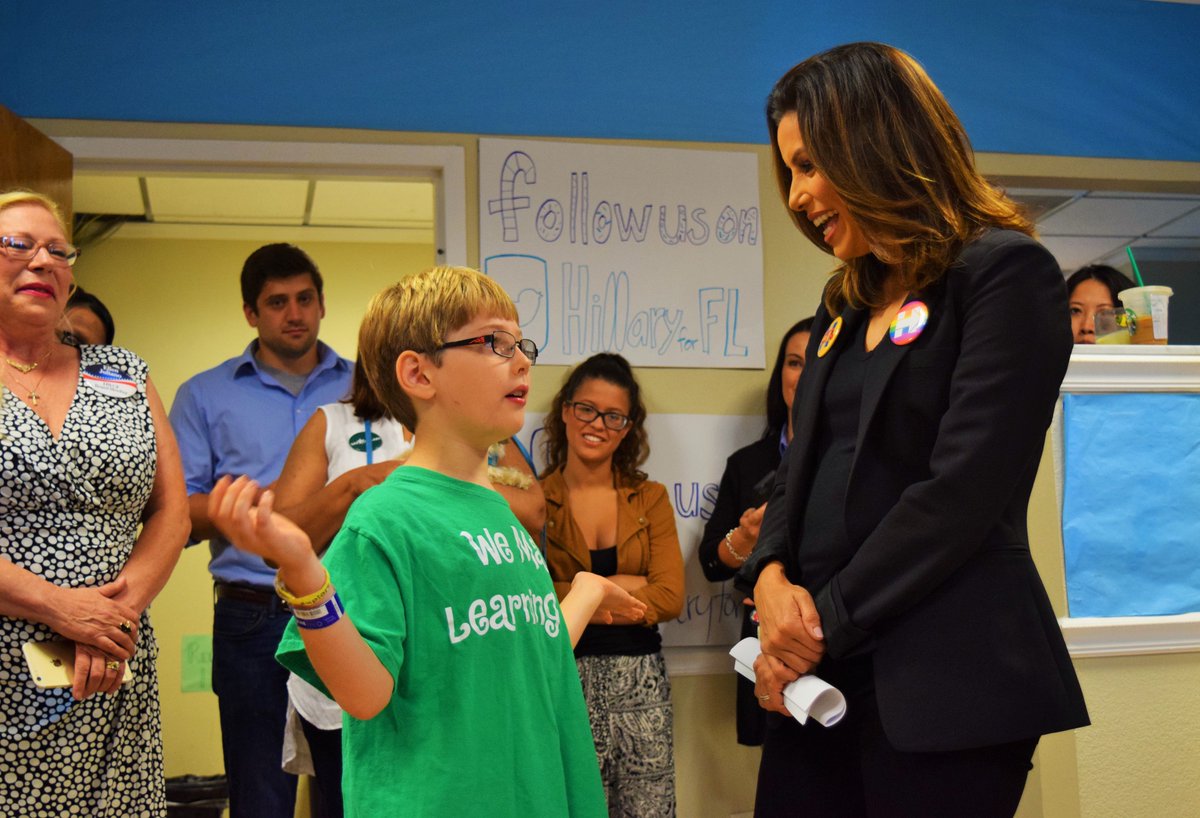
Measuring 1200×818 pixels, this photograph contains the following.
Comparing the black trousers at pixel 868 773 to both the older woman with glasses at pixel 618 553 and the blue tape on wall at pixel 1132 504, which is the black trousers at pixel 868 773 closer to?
the blue tape on wall at pixel 1132 504

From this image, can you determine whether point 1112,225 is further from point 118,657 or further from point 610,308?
point 118,657

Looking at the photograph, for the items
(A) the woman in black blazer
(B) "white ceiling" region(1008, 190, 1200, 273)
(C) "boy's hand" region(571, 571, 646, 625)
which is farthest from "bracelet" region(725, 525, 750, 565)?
(B) "white ceiling" region(1008, 190, 1200, 273)

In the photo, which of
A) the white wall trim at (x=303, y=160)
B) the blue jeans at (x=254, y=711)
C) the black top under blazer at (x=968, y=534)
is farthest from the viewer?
the white wall trim at (x=303, y=160)

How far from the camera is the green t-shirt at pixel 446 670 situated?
1.24m

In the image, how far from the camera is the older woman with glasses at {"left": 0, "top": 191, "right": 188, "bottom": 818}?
78.1 inches

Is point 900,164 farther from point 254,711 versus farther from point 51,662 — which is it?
point 254,711

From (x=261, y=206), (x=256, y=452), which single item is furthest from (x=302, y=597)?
(x=261, y=206)

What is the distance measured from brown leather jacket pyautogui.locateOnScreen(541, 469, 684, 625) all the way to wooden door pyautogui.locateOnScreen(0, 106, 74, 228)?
144cm

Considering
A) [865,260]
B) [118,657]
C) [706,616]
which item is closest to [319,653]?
[865,260]

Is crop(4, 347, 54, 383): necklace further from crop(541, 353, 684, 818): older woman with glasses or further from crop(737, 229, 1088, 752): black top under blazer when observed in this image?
crop(737, 229, 1088, 752): black top under blazer

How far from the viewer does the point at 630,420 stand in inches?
129

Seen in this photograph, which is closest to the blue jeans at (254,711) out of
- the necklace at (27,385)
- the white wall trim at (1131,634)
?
the necklace at (27,385)

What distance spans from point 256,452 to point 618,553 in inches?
43.5

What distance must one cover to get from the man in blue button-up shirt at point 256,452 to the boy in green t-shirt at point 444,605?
1.64 metres
